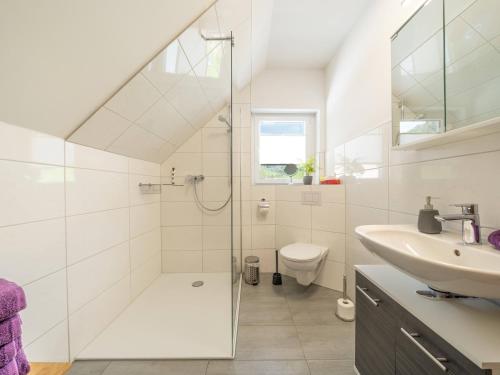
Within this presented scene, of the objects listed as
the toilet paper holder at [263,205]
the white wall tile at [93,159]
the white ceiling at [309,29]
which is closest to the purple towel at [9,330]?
the white wall tile at [93,159]

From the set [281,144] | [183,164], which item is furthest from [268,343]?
[281,144]

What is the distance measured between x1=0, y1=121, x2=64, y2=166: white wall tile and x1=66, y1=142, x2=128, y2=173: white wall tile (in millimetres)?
65

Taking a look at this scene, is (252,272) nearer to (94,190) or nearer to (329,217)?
(329,217)

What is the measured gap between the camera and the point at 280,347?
144cm

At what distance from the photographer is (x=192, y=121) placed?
7.52 feet

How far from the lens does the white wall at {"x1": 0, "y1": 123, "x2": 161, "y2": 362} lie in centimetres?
101

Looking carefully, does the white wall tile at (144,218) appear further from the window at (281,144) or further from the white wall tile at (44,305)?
the window at (281,144)

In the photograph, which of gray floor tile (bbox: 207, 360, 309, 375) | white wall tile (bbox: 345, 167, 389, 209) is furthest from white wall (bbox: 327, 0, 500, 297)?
gray floor tile (bbox: 207, 360, 309, 375)

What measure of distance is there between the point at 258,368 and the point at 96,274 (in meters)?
1.23

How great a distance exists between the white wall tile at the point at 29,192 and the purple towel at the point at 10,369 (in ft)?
1.82

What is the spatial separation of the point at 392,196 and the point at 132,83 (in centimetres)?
178

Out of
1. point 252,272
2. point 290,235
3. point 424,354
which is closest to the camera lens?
point 424,354

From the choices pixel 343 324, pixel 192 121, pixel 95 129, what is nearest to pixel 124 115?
pixel 95 129

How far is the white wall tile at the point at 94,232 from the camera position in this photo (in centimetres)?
132
